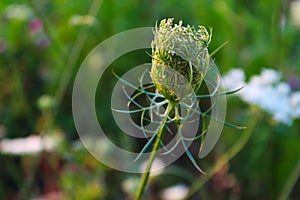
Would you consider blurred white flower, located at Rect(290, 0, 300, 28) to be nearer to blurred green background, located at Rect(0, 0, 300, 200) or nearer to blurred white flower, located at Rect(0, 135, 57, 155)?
blurred green background, located at Rect(0, 0, 300, 200)

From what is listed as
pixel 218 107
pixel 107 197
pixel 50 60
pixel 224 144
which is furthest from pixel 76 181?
pixel 50 60

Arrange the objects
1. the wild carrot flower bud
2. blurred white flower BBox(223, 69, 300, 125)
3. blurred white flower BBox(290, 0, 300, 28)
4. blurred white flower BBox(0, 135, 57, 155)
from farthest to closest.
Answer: blurred white flower BBox(290, 0, 300, 28) < blurred white flower BBox(0, 135, 57, 155) < blurred white flower BBox(223, 69, 300, 125) < the wild carrot flower bud

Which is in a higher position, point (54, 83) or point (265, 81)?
point (265, 81)

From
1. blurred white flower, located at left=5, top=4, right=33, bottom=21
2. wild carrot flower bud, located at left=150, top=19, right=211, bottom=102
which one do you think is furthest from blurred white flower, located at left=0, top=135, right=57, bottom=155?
wild carrot flower bud, located at left=150, top=19, right=211, bottom=102

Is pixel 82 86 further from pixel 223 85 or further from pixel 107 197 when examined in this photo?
pixel 223 85

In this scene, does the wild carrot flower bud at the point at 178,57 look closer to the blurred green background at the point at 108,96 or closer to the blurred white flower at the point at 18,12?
the blurred green background at the point at 108,96

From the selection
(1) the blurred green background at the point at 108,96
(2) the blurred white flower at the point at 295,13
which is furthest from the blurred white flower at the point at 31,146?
(2) the blurred white flower at the point at 295,13

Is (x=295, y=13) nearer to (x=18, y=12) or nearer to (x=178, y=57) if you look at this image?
(x=18, y=12)

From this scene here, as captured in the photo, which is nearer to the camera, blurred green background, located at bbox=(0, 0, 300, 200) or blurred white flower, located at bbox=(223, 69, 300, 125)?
blurred white flower, located at bbox=(223, 69, 300, 125)

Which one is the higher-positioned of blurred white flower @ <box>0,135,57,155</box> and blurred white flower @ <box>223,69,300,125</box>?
blurred white flower @ <box>223,69,300,125</box>
